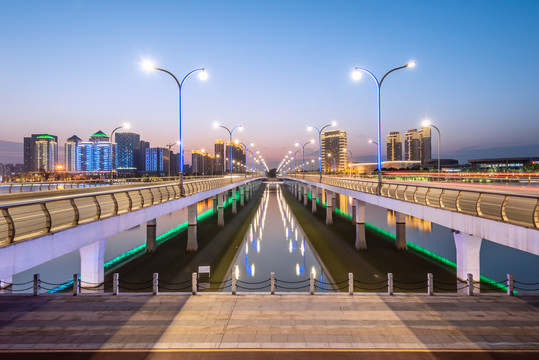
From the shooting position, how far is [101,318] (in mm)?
11695

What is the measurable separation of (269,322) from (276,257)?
25.5m

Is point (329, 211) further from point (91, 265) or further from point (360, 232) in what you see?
point (91, 265)

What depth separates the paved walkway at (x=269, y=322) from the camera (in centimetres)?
992

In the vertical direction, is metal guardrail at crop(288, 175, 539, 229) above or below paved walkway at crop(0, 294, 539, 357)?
above

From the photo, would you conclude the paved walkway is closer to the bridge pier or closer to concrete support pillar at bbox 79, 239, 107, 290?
concrete support pillar at bbox 79, 239, 107, 290

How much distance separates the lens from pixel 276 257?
3647cm

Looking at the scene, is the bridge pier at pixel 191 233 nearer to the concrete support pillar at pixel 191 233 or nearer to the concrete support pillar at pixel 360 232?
the concrete support pillar at pixel 191 233

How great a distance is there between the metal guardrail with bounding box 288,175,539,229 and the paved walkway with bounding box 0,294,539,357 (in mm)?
3759

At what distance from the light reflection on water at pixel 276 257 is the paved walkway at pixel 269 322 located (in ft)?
23.3

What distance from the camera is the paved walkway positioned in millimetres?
9922

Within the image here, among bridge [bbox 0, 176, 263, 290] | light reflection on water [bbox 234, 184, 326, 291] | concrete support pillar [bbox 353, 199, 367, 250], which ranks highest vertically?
bridge [bbox 0, 176, 263, 290]

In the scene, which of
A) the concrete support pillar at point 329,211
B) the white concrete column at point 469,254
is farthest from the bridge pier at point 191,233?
the concrete support pillar at point 329,211

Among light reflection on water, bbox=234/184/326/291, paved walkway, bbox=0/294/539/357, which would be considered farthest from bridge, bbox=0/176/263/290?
light reflection on water, bbox=234/184/326/291

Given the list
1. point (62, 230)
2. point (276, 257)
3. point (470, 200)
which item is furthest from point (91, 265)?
point (470, 200)
